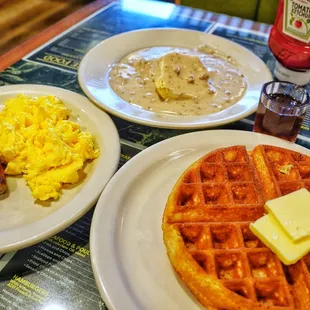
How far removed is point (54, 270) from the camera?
1141 mm

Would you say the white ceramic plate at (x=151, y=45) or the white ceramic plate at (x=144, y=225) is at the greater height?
the white ceramic plate at (x=151, y=45)

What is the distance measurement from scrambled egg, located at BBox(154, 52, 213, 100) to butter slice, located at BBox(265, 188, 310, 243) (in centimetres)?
84

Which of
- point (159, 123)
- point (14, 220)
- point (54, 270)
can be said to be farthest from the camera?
point (159, 123)

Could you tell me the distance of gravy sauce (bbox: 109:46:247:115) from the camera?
1.77 meters

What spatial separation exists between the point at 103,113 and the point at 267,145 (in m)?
0.70

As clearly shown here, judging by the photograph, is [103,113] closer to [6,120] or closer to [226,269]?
[6,120]

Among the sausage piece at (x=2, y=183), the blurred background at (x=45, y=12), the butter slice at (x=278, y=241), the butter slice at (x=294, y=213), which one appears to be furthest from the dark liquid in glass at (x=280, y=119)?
the blurred background at (x=45, y=12)

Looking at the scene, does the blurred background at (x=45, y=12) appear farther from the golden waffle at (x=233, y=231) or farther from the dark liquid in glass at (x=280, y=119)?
the golden waffle at (x=233, y=231)

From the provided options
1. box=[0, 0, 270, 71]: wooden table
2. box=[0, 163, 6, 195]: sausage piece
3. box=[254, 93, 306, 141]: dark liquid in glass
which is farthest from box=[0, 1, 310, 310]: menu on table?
box=[0, 163, 6, 195]: sausage piece

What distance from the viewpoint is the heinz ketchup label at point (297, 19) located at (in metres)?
1.75

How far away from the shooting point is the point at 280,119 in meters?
1.53

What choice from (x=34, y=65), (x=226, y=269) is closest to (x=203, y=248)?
(x=226, y=269)

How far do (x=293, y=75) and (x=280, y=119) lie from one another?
547 mm

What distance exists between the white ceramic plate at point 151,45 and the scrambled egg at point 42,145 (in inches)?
8.5
